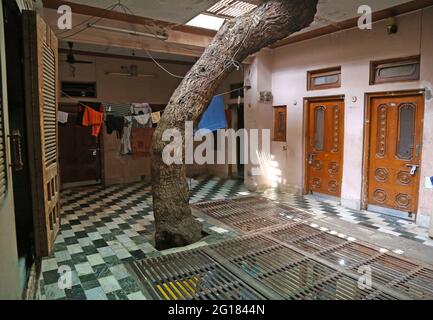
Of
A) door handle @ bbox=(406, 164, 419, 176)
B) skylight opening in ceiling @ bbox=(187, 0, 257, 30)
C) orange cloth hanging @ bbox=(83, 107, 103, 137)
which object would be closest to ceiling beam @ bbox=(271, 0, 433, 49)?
skylight opening in ceiling @ bbox=(187, 0, 257, 30)

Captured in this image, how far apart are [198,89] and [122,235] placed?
7.10 ft

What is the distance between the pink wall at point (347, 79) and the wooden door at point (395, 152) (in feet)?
0.56

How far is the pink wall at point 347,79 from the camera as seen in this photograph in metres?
4.31

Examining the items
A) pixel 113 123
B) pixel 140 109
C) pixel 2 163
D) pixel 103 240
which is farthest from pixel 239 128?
pixel 2 163

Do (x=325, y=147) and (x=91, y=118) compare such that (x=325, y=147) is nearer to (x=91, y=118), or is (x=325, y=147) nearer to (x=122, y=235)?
Result: (x=122, y=235)

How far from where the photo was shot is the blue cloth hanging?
607 cm

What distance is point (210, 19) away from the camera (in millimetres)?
4812

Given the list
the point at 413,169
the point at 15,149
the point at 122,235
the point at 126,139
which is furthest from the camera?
the point at 126,139

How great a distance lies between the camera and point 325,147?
5805 mm

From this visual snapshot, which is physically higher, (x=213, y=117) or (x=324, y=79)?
(x=324, y=79)

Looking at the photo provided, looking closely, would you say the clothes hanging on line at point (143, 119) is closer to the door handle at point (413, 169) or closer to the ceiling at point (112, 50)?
the ceiling at point (112, 50)

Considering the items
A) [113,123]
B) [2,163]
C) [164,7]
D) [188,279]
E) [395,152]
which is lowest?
[188,279]

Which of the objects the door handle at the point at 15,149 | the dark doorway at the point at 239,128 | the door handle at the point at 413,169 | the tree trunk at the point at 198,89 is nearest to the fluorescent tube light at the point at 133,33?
the tree trunk at the point at 198,89

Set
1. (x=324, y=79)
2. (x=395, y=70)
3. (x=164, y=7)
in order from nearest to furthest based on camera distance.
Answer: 1. (x=164, y=7)
2. (x=395, y=70)
3. (x=324, y=79)
